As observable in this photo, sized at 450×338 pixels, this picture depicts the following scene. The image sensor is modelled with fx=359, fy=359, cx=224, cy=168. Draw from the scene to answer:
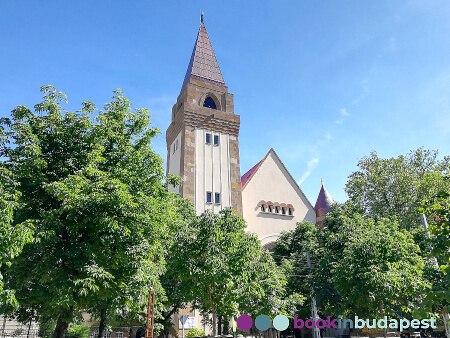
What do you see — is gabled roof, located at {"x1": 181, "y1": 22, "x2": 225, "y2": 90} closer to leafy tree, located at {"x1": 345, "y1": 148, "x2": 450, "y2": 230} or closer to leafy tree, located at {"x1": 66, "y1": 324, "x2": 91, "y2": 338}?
leafy tree, located at {"x1": 345, "y1": 148, "x2": 450, "y2": 230}

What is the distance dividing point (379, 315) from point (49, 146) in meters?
17.6

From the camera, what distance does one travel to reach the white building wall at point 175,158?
36188 millimetres

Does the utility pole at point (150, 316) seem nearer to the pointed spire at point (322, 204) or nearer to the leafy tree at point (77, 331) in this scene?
the leafy tree at point (77, 331)

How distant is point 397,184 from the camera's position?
1259 inches

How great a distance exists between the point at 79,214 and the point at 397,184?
1098 inches

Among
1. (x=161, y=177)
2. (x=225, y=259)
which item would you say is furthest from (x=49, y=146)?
(x=225, y=259)

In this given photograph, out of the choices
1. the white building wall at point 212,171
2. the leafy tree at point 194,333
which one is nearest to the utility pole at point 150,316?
the leafy tree at point 194,333

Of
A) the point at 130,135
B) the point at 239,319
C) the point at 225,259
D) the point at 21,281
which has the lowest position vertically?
the point at 239,319

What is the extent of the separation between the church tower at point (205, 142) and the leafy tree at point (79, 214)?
18.5 metres

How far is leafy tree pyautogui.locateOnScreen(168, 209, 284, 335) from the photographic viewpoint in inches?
666

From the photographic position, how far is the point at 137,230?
44.1 feet

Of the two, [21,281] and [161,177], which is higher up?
[161,177]

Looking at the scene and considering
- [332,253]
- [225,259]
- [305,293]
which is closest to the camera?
[225,259]

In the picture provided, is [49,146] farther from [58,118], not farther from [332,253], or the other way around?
[332,253]
